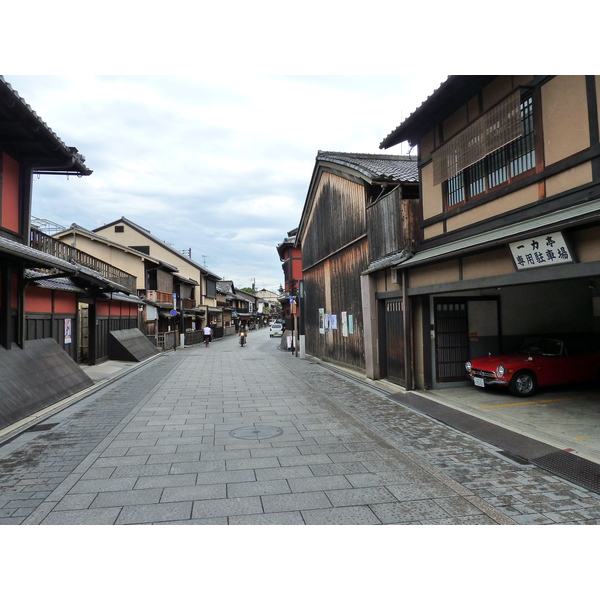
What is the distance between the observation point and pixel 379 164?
17.7 metres

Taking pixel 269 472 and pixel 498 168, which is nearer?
pixel 269 472

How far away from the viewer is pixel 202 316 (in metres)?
51.0

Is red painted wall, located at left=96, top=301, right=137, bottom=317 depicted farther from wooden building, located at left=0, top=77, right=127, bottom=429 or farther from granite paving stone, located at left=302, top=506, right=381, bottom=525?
granite paving stone, located at left=302, top=506, right=381, bottom=525

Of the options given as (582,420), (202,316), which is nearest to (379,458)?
(582,420)

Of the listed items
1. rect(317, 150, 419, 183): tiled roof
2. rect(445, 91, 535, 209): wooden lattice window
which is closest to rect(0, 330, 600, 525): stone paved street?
rect(445, 91, 535, 209): wooden lattice window

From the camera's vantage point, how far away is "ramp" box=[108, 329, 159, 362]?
20875 millimetres

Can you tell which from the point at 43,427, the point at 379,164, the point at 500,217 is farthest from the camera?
the point at 379,164

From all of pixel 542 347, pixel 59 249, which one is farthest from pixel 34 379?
pixel 542 347

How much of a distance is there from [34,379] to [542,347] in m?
13.1

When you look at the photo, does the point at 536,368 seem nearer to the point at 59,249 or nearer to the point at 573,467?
the point at 573,467

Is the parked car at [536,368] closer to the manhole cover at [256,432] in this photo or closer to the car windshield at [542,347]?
the car windshield at [542,347]

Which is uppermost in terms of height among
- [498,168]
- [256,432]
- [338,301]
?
[498,168]

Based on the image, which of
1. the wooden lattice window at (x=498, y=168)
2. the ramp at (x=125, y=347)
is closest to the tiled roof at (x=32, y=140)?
the wooden lattice window at (x=498, y=168)

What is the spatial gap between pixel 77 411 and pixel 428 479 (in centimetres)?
831
